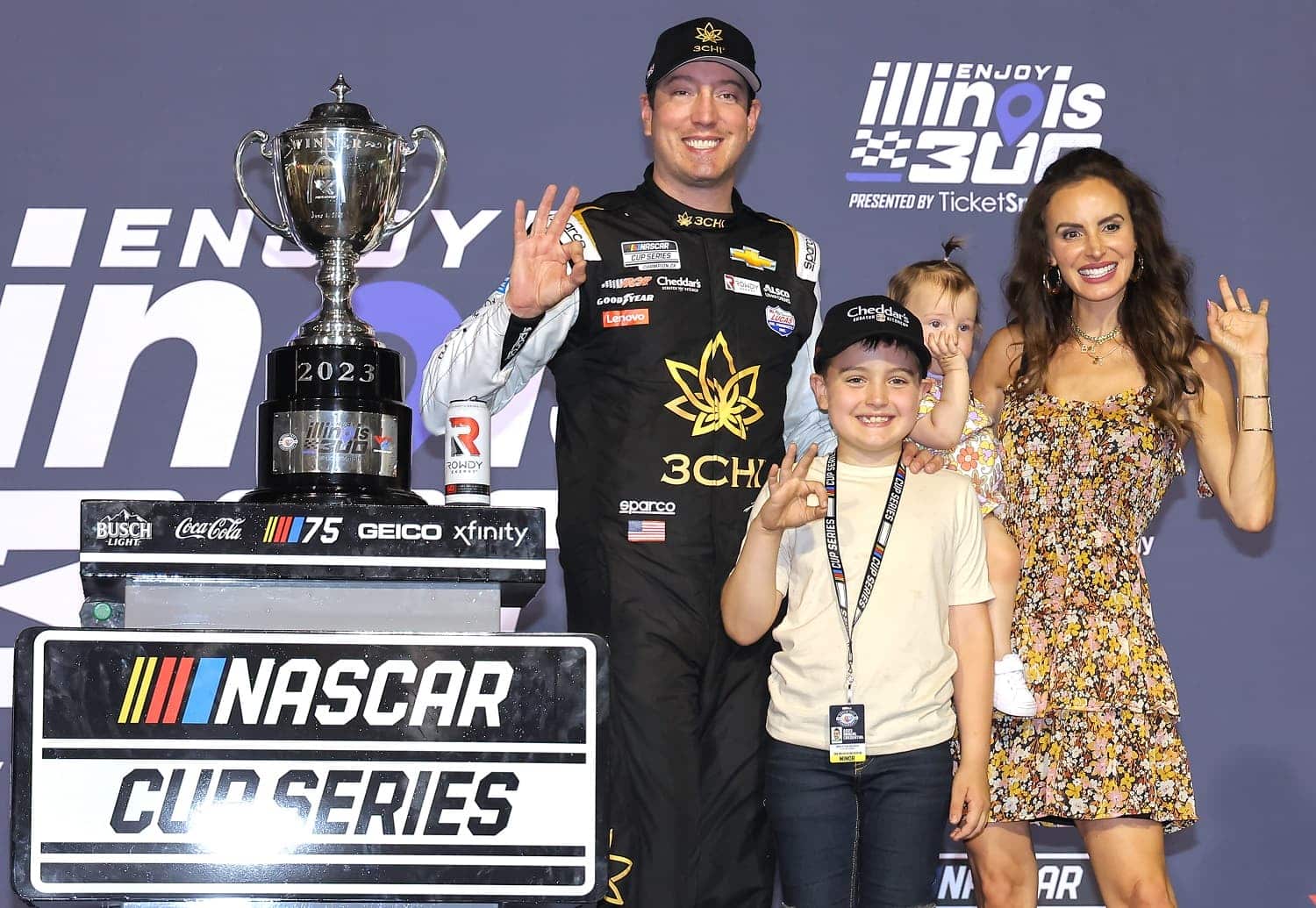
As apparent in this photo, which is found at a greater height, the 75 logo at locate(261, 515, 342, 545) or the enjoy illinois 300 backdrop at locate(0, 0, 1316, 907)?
the enjoy illinois 300 backdrop at locate(0, 0, 1316, 907)

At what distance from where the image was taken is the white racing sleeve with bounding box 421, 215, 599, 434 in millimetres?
2480

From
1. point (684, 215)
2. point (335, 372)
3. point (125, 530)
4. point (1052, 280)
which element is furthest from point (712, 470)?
point (125, 530)

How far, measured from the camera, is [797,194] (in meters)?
3.78

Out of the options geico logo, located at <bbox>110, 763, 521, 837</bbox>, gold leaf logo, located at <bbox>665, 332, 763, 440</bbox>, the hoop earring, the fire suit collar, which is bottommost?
geico logo, located at <bbox>110, 763, 521, 837</bbox>

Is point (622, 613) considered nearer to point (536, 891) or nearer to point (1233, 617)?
point (536, 891)

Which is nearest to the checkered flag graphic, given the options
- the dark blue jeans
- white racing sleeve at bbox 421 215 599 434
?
white racing sleeve at bbox 421 215 599 434

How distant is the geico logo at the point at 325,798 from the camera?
169 centimetres

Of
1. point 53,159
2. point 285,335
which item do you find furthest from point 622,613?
point 53,159

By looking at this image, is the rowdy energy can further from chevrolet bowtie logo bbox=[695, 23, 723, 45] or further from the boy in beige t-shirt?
chevrolet bowtie logo bbox=[695, 23, 723, 45]

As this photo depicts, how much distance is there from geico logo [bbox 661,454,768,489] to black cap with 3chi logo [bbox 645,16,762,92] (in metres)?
0.73

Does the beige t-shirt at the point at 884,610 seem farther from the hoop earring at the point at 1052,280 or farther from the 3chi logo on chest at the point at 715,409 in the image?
the hoop earring at the point at 1052,280

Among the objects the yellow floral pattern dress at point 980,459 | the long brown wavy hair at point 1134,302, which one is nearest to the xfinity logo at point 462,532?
the yellow floral pattern dress at point 980,459

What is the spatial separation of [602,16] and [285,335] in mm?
1161

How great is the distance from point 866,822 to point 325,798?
1055 millimetres
